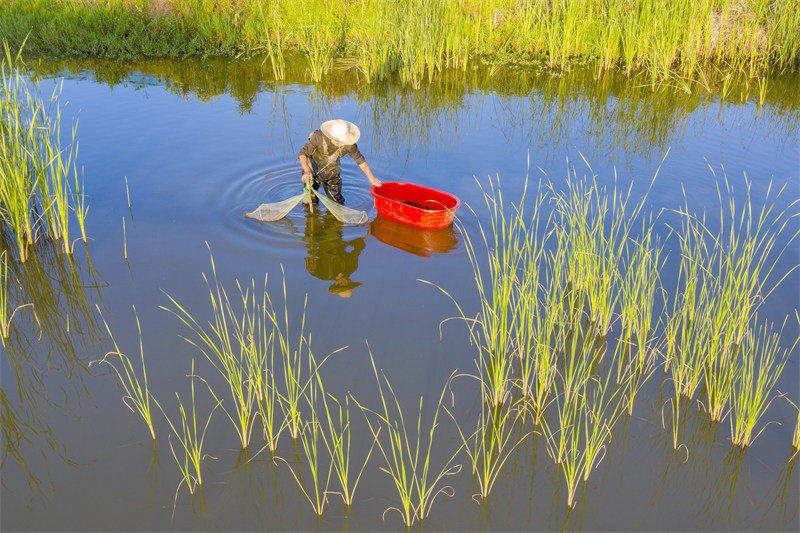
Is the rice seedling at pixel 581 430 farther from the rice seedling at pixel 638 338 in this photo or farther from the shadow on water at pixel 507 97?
the shadow on water at pixel 507 97

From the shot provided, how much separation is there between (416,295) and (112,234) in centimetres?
309

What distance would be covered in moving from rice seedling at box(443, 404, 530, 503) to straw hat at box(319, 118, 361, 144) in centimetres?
293

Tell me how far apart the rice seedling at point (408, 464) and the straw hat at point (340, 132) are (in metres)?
2.61

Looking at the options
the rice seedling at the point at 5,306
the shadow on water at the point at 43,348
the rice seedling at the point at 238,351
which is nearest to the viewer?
the rice seedling at the point at 238,351

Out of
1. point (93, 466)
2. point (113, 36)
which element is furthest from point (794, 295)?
point (113, 36)

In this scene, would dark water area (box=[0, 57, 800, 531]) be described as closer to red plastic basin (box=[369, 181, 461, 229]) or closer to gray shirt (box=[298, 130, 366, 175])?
red plastic basin (box=[369, 181, 461, 229])

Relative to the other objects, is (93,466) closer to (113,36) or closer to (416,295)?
(416,295)

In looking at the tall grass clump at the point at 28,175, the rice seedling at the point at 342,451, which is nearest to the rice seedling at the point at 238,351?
the rice seedling at the point at 342,451

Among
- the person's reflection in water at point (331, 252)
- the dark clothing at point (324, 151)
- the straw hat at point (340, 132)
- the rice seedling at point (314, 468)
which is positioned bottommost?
the rice seedling at point (314, 468)

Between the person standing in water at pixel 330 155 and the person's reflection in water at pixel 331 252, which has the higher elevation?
the person standing in water at pixel 330 155

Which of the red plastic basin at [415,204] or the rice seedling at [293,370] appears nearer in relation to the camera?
the rice seedling at [293,370]

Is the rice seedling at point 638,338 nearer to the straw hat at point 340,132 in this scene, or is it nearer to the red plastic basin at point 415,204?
the red plastic basin at point 415,204

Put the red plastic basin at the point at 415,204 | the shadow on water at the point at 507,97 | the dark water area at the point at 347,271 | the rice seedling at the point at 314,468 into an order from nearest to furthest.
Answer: the rice seedling at the point at 314,468 < the dark water area at the point at 347,271 < the red plastic basin at the point at 415,204 < the shadow on water at the point at 507,97

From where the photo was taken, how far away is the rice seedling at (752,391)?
336 centimetres
